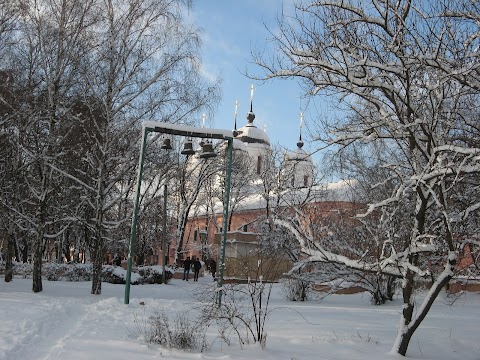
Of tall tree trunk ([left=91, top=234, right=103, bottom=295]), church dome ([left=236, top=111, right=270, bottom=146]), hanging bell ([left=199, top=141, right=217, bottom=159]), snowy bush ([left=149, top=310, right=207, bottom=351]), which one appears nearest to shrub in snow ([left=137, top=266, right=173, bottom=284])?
tall tree trunk ([left=91, top=234, right=103, bottom=295])

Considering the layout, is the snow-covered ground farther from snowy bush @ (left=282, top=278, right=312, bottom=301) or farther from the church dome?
A: the church dome

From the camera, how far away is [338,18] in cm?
752

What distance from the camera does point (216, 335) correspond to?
8273 mm

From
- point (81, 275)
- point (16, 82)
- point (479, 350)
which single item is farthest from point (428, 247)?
point (81, 275)

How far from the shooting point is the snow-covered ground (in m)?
6.69

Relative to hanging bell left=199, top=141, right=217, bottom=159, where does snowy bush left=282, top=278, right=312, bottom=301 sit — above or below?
below

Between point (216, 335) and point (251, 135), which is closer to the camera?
point (216, 335)

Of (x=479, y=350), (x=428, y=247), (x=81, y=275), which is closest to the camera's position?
(x=428, y=247)

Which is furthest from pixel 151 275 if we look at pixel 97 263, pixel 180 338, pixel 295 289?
pixel 180 338

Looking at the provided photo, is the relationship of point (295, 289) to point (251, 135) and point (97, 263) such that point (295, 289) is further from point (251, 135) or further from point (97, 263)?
point (251, 135)

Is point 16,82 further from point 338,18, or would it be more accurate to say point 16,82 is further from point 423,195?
point 423,195

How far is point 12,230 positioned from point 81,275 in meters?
5.80

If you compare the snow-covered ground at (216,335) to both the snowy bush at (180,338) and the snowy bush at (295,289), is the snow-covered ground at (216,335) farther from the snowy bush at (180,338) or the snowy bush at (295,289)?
the snowy bush at (295,289)

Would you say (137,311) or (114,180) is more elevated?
(114,180)
